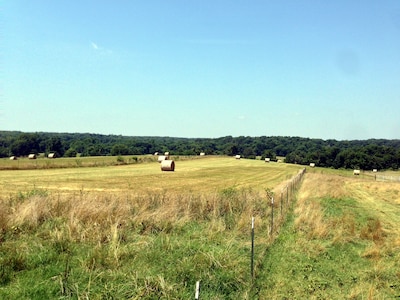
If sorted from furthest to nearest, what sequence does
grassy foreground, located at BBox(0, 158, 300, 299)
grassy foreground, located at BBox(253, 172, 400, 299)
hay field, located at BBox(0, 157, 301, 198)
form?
1. hay field, located at BBox(0, 157, 301, 198)
2. grassy foreground, located at BBox(253, 172, 400, 299)
3. grassy foreground, located at BBox(0, 158, 300, 299)

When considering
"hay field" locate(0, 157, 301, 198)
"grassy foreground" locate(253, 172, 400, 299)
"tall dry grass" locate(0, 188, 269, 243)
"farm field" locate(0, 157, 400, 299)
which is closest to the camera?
"farm field" locate(0, 157, 400, 299)

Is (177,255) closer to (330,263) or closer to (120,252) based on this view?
(120,252)

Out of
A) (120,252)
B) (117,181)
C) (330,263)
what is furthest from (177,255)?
(117,181)

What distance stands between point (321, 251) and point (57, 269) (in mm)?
7617

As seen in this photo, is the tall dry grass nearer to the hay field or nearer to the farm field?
the farm field

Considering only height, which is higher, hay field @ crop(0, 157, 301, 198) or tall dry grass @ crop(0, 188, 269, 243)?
tall dry grass @ crop(0, 188, 269, 243)

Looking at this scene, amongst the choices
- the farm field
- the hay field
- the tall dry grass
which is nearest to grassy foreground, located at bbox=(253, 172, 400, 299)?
the farm field

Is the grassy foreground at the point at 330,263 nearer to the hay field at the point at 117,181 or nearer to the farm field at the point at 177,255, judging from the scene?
the farm field at the point at 177,255

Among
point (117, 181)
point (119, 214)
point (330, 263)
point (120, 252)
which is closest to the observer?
point (120, 252)

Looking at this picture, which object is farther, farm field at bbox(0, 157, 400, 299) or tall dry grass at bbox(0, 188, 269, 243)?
tall dry grass at bbox(0, 188, 269, 243)

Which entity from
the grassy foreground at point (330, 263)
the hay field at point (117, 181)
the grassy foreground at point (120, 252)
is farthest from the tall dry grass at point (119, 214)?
the hay field at point (117, 181)

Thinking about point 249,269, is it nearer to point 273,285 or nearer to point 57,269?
point 273,285

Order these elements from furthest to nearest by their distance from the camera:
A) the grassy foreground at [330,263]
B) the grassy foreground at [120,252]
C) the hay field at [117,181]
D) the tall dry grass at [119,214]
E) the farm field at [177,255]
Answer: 1. the hay field at [117,181]
2. the tall dry grass at [119,214]
3. the grassy foreground at [330,263]
4. the farm field at [177,255]
5. the grassy foreground at [120,252]

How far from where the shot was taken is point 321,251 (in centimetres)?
1110
